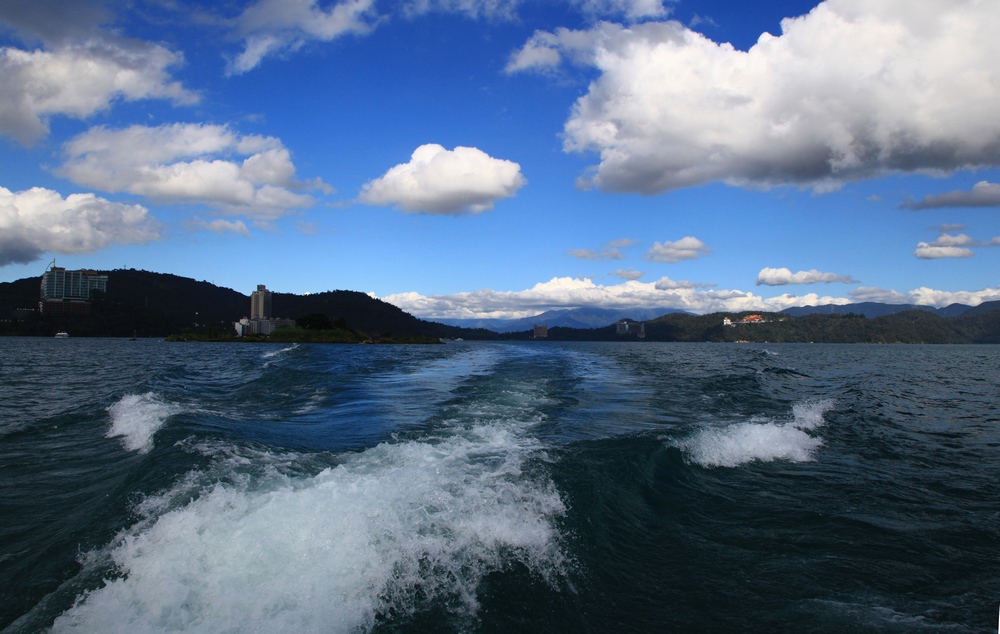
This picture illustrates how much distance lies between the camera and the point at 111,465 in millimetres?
10195

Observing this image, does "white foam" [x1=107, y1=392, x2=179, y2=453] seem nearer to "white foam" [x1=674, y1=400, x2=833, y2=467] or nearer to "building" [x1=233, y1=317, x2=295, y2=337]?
"white foam" [x1=674, y1=400, x2=833, y2=467]

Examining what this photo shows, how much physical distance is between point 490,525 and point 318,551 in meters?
2.32

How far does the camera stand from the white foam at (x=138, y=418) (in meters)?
11.8

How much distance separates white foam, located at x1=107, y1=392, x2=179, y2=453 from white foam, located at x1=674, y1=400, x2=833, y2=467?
1264cm

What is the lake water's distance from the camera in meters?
5.21

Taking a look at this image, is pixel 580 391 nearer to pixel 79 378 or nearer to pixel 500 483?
pixel 500 483

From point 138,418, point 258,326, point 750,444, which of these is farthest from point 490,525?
point 258,326

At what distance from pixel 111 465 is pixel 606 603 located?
34.1 ft

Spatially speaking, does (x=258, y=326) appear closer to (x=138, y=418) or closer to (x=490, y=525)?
(x=138, y=418)

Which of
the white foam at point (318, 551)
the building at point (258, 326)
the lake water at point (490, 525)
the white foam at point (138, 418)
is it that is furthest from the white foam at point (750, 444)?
the building at point (258, 326)

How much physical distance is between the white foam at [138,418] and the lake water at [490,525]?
5.0 inches

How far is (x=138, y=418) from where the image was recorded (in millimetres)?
14164

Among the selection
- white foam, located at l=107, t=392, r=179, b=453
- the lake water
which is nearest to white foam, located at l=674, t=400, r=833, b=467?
the lake water

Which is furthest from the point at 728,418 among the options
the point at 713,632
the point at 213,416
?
the point at 213,416
